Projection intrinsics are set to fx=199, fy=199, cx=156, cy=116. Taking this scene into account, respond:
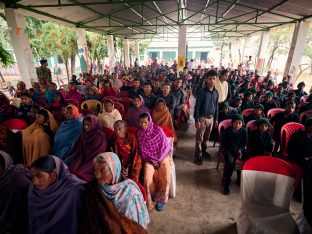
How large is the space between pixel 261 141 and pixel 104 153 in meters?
2.95

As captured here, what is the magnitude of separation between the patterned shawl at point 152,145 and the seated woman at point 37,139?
1534mm

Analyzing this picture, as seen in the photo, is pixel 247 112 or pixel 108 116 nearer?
pixel 108 116

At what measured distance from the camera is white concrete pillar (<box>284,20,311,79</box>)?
8.44m

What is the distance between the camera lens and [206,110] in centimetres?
427

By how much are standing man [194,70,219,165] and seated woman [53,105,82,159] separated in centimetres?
242

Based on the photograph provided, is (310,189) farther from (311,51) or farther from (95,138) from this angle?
(311,51)

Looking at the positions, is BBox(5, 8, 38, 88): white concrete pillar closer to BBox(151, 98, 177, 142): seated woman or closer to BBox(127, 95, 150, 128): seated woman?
BBox(127, 95, 150, 128): seated woman

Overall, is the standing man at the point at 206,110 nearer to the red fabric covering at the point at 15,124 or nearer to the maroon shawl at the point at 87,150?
the maroon shawl at the point at 87,150

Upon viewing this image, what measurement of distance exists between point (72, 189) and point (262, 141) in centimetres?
327

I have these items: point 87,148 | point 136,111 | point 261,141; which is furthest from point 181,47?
point 87,148

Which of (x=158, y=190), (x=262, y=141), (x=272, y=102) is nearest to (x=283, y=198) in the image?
(x=262, y=141)

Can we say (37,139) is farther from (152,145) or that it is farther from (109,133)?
(152,145)

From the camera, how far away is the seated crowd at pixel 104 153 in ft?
6.04

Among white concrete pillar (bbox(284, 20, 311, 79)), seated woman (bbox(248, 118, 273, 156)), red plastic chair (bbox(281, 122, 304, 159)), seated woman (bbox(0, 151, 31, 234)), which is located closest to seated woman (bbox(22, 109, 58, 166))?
seated woman (bbox(0, 151, 31, 234))
